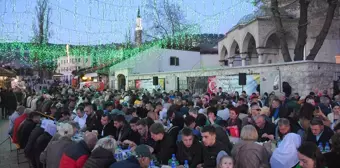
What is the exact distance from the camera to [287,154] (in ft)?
15.5

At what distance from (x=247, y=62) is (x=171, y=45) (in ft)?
28.2

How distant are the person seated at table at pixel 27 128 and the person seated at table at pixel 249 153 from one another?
5.41 meters

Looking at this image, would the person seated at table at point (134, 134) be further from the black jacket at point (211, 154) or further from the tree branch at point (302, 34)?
the tree branch at point (302, 34)

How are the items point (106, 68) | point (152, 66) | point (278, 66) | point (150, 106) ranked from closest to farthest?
point (150, 106)
point (278, 66)
point (152, 66)
point (106, 68)

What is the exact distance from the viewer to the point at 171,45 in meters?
37.0

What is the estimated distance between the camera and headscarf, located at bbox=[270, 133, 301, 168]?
4695 mm

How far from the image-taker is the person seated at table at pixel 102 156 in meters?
4.23

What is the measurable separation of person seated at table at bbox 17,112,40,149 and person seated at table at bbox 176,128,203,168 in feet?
14.8

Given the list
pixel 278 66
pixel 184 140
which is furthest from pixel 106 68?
pixel 184 140

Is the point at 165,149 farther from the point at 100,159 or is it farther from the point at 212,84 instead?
the point at 212,84

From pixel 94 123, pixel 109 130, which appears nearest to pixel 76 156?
pixel 109 130

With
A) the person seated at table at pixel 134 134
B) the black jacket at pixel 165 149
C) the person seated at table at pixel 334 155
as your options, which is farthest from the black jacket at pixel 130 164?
the person seated at table at pixel 134 134

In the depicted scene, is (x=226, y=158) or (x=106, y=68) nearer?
(x=226, y=158)

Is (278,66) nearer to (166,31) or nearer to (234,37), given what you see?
(234,37)
